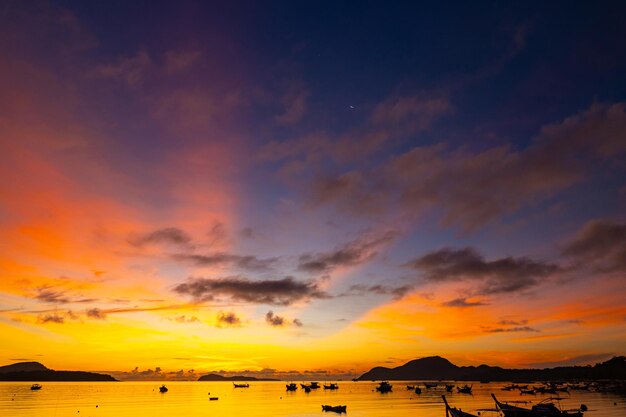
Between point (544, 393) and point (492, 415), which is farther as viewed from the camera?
point (544, 393)

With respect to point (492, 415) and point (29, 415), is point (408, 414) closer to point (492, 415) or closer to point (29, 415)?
point (492, 415)

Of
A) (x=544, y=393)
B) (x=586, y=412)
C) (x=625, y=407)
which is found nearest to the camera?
(x=586, y=412)

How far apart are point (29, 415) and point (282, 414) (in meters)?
58.2

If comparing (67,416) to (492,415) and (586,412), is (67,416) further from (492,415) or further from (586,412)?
(586,412)

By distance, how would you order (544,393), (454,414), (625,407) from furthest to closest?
(544,393) → (625,407) → (454,414)

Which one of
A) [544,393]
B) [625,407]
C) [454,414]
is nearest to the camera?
[454,414]

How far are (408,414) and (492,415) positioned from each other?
17.9 metres

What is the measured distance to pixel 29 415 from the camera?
100000 mm

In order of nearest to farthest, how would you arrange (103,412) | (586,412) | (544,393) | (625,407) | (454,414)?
(454,414) < (586,412) < (625,407) < (103,412) < (544,393)

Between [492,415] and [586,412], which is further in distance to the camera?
[492,415]

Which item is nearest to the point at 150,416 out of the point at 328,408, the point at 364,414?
the point at 328,408

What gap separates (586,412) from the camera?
86.0m

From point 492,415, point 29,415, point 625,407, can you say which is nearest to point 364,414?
point 492,415

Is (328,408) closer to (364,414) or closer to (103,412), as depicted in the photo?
(364,414)
